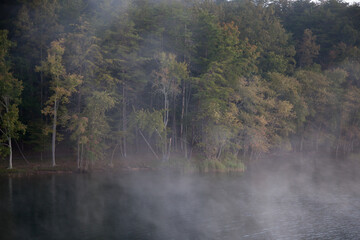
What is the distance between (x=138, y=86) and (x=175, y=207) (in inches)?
Answer: 812

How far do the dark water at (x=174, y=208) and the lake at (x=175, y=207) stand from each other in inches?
2.3

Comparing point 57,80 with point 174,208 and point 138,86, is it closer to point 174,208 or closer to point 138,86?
point 138,86

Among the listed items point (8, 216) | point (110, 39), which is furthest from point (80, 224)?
point (110, 39)

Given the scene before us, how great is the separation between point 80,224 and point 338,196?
22.0 m

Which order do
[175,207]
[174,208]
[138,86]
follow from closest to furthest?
[174,208]
[175,207]
[138,86]

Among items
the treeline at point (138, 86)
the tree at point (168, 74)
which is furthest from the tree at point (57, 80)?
the tree at point (168, 74)

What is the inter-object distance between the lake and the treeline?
238 inches

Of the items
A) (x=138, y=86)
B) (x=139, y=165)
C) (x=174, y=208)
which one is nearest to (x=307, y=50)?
(x=138, y=86)

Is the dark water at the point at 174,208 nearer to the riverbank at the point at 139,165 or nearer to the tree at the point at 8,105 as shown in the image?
the riverbank at the point at 139,165

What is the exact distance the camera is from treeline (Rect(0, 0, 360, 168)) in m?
37.4

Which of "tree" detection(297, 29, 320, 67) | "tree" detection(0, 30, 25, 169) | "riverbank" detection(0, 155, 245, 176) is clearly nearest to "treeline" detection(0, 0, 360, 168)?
"tree" detection(0, 30, 25, 169)

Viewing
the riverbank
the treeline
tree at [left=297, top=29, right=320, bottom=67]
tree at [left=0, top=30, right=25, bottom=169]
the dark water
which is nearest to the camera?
the dark water

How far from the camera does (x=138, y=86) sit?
145 ft

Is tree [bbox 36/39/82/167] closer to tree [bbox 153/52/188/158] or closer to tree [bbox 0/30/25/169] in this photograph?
tree [bbox 0/30/25/169]
